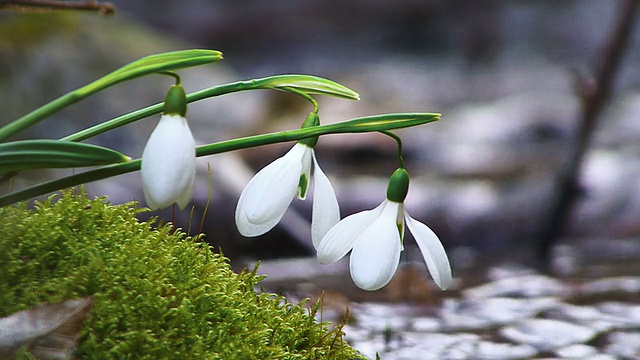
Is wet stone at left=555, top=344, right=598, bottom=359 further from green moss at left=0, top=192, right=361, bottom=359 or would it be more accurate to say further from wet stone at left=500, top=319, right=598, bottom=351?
green moss at left=0, top=192, right=361, bottom=359

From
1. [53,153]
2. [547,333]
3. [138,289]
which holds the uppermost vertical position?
[547,333]

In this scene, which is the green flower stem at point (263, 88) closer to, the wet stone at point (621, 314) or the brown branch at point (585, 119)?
the wet stone at point (621, 314)

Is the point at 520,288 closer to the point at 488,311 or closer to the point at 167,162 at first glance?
the point at 488,311

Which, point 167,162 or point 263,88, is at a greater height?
point 263,88

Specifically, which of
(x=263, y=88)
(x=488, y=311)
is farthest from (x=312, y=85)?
(x=488, y=311)

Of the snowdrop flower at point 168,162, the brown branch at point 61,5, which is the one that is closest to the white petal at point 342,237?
the snowdrop flower at point 168,162

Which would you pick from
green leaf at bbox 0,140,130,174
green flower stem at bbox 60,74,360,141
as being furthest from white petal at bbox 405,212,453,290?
green leaf at bbox 0,140,130,174

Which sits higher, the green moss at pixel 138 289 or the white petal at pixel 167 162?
the white petal at pixel 167 162

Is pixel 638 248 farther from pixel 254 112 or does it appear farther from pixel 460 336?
pixel 254 112
